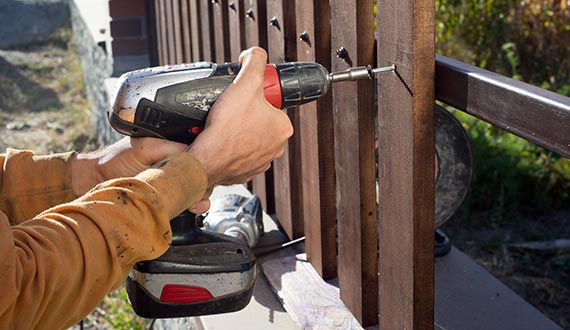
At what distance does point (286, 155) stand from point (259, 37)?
1.52ft

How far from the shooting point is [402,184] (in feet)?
6.37

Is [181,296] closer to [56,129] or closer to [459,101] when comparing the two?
[459,101]

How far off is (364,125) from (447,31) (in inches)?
159

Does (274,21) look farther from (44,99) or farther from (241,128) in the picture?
(44,99)

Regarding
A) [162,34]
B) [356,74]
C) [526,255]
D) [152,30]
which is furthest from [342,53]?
[152,30]

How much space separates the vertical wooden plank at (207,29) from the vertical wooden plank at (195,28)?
6 cm

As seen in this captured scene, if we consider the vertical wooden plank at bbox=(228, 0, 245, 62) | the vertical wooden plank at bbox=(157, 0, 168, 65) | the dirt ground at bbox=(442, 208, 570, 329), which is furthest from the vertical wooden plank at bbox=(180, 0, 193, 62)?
the dirt ground at bbox=(442, 208, 570, 329)

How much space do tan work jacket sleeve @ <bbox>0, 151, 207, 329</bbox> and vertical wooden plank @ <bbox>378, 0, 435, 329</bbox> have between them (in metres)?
0.49

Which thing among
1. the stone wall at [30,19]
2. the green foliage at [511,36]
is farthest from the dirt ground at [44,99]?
the green foliage at [511,36]

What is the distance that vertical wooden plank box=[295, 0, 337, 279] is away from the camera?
239 centimetres

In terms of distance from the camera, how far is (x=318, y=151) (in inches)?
98.5

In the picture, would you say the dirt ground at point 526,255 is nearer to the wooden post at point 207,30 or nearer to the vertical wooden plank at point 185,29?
the wooden post at point 207,30

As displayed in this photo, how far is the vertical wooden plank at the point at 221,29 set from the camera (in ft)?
11.6

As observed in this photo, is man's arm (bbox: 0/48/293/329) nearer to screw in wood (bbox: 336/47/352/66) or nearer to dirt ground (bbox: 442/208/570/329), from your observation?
screw in wood (bbox: 336/47/352/66)
